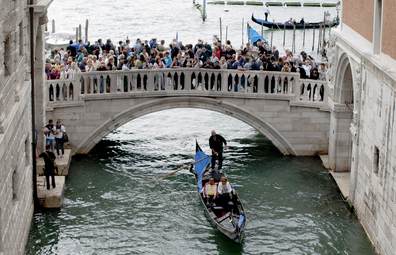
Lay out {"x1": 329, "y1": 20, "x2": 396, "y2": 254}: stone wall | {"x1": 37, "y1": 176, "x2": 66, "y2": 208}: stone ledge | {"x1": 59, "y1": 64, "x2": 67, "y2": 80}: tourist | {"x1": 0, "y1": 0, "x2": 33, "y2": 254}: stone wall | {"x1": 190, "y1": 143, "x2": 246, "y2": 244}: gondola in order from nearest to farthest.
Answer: {"x1": 0, "y1": 0, "x2": 33, "y2": 254}: stone wall < {"x1": 329, "y1": 20, "x2": 396, "y2": 254}: stone wall < {"x1": 190, "y1": 143, "x2": 246, "y2": 244}: gondola < {"x1": 37, "y1": 176, "x2": 66, "y2": 208}: stone ledge < {"x1": 59, "y1": 64, "x2": 67, "y2": 80}: tourist

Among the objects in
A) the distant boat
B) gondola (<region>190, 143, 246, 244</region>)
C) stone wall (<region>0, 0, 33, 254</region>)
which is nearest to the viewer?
stone wall (<region>0, 0, 33, 254</region>)

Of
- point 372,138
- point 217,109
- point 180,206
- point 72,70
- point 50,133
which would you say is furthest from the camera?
point 217,109

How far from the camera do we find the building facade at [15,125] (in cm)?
1047

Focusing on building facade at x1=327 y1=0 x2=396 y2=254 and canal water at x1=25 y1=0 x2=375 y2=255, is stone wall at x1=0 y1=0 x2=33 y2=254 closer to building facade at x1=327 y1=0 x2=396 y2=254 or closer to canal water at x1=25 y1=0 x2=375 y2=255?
canal water at x1=25 y1=0 x2=375 y2=255

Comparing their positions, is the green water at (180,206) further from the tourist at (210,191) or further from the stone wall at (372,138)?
the stone wall at (372,138)

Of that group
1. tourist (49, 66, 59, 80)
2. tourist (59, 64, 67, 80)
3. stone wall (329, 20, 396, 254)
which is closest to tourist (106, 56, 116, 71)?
tourist (59, 64, 67, 80)

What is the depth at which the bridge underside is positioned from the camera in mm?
18594

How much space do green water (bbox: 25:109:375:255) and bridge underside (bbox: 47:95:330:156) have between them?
513 millimetres

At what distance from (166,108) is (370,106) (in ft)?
22.6

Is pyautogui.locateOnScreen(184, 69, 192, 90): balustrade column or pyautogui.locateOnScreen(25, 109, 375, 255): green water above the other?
pyautogui.locateOnScreen(184, 69, 192, 90): balustrade column

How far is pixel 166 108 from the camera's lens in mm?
18844

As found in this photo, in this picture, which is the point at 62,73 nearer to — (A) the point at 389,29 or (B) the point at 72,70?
(B) the point at 72,70

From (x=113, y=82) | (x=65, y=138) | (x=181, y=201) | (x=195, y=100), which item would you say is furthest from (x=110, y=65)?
(x=181, y=201)

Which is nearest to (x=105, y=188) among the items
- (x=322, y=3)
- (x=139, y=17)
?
(x=139, y=17)
